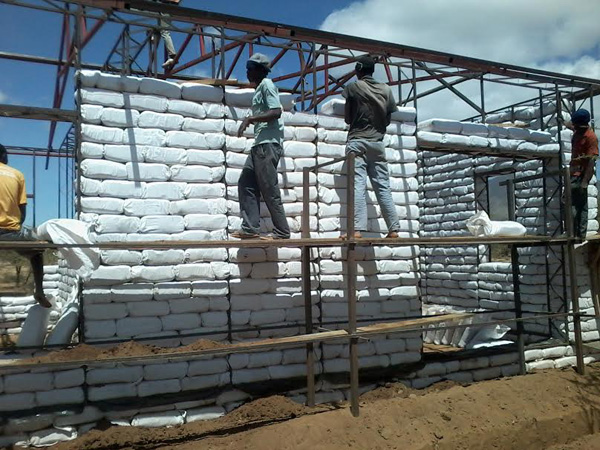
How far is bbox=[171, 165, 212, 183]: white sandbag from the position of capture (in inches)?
188

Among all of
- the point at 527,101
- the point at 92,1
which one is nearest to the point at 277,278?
the point at 92,1

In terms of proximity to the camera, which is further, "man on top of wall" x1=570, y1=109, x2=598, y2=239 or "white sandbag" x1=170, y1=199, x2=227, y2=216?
"man on top of wall" x1=570, y1=109, x2=598, y2=239

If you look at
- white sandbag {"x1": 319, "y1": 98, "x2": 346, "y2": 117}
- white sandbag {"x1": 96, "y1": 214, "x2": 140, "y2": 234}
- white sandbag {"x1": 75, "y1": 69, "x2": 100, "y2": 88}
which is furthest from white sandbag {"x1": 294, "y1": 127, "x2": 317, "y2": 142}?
white sandbag {"x1": 75, "y1": 69, "x2": 100, "y2": 88}

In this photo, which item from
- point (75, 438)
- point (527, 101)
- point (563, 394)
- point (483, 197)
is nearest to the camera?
point (75, 438)

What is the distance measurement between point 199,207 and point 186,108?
956 millimetres

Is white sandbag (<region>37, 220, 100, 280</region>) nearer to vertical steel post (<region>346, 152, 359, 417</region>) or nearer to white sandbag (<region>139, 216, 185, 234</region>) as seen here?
white sandbag (<region>139, 216, 185, 234</region>)

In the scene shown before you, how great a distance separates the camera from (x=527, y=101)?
26.3 ft

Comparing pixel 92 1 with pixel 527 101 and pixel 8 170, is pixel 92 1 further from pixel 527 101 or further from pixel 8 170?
pixel 527 101

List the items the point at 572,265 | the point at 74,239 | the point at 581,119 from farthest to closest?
the point at 581,119 → the point at 572,265 → the point at 74,239

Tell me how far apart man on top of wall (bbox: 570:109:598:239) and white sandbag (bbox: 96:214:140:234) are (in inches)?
227

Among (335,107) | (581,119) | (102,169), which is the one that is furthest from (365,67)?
(581,119)

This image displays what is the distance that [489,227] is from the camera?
676 cm

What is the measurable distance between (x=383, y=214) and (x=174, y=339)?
2425 millimetres

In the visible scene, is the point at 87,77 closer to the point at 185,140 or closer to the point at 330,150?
the point at 185,140
